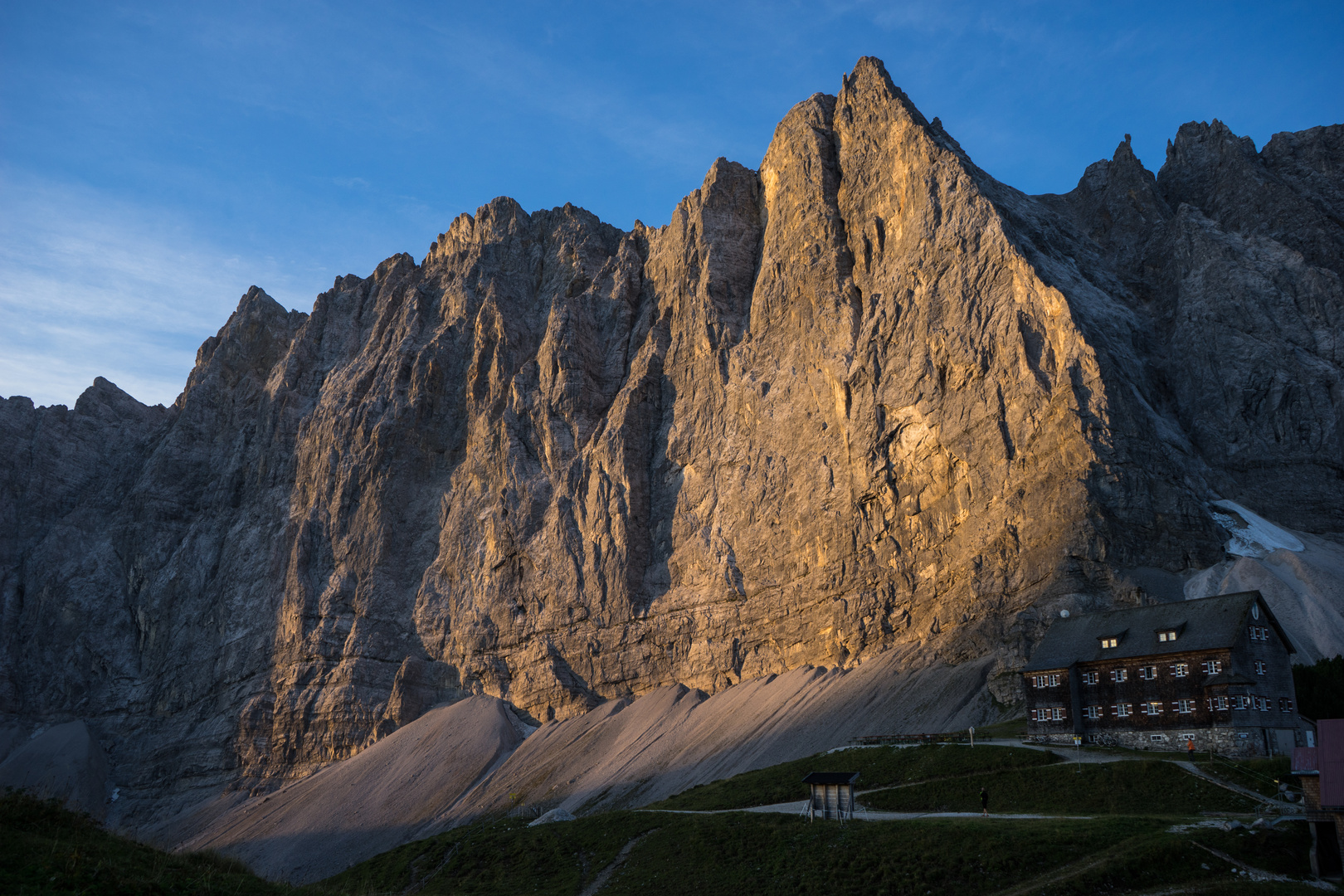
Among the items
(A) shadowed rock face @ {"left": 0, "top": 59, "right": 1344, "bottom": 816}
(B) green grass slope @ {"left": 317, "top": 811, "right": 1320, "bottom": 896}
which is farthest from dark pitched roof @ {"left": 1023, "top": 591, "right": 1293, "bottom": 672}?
(B) green grass slope @ {"left": 317, "top": 811, "right": 1320, "bottom": 896}

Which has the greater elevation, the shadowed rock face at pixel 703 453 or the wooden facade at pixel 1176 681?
the shadowed rock face at pixel 703 453

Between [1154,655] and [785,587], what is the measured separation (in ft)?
154

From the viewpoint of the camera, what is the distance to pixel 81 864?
70.1 feet

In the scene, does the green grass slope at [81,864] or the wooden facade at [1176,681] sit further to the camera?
the wooden facade at [1176,681]

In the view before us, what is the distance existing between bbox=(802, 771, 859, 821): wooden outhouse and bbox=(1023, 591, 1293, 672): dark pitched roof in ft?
59.3

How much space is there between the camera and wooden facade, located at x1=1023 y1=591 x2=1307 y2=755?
48.8 m

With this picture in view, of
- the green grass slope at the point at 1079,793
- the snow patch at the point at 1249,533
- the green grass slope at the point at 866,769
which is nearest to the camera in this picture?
the green grass slope at the point at 1079,793

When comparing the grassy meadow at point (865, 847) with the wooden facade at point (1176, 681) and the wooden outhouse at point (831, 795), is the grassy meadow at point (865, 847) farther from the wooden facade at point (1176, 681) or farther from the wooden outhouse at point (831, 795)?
the wooden facade at point (1176, 681)

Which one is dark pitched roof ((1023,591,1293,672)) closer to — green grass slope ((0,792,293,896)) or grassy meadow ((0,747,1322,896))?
grassy meadow ((0,747,1322,896))

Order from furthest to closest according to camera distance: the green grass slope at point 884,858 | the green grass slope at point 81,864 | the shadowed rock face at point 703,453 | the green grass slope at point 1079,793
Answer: the shadowed rock face at point 703,453 → the green grass slope at point 1079,793 → the green grass slope at point 884,858 → the green grass slope at point 81,864

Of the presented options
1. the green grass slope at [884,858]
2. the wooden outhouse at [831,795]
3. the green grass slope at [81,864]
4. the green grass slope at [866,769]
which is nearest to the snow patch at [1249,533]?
the green grass slope at [866,769]

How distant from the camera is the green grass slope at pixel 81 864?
2058 centimetres

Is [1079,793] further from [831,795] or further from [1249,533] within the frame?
[1249,533]

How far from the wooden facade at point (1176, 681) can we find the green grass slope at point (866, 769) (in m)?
5.73
